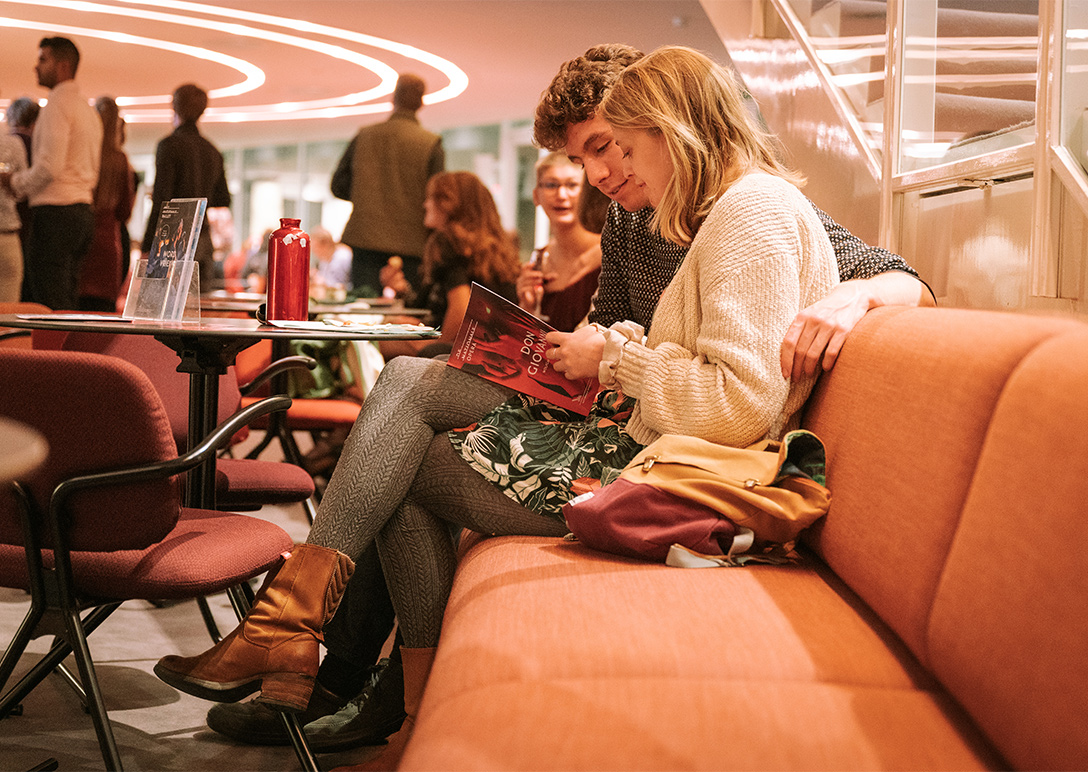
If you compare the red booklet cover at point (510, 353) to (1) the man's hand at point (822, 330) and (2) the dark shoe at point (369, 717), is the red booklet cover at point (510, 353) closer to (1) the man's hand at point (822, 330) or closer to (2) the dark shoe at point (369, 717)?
(1) the man's hand at point (822, 330)

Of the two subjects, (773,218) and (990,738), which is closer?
(990,738)

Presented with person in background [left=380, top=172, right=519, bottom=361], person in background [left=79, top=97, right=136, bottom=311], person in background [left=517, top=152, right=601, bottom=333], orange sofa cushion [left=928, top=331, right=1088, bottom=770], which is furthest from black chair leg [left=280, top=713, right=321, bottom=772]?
person in background [left=79, top=97, right=136, bottom=311]

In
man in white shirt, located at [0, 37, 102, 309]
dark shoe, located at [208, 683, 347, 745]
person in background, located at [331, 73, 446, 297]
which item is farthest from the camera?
person in background, located at [331, 73, 446, 297]

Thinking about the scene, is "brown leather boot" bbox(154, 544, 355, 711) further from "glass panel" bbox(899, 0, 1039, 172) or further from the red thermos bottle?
"glass panel" bbox(899, 0, 1039, 172)

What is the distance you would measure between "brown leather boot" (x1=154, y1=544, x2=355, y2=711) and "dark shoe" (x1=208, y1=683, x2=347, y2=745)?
11.0 inches

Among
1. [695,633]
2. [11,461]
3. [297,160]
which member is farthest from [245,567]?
[297,160]

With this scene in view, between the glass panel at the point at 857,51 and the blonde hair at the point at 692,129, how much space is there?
1.15 meters

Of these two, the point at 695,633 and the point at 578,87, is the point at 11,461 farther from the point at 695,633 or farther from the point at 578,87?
the point at 578,87

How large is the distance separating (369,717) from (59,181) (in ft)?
13.4

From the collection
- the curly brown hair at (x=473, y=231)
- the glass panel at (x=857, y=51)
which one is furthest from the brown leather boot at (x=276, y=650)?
the curly brown hair at (x=473, y=231)

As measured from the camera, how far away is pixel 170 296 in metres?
2.04

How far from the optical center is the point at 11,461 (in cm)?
138

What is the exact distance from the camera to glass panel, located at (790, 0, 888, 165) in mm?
2691

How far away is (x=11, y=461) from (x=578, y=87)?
55.2 inches
